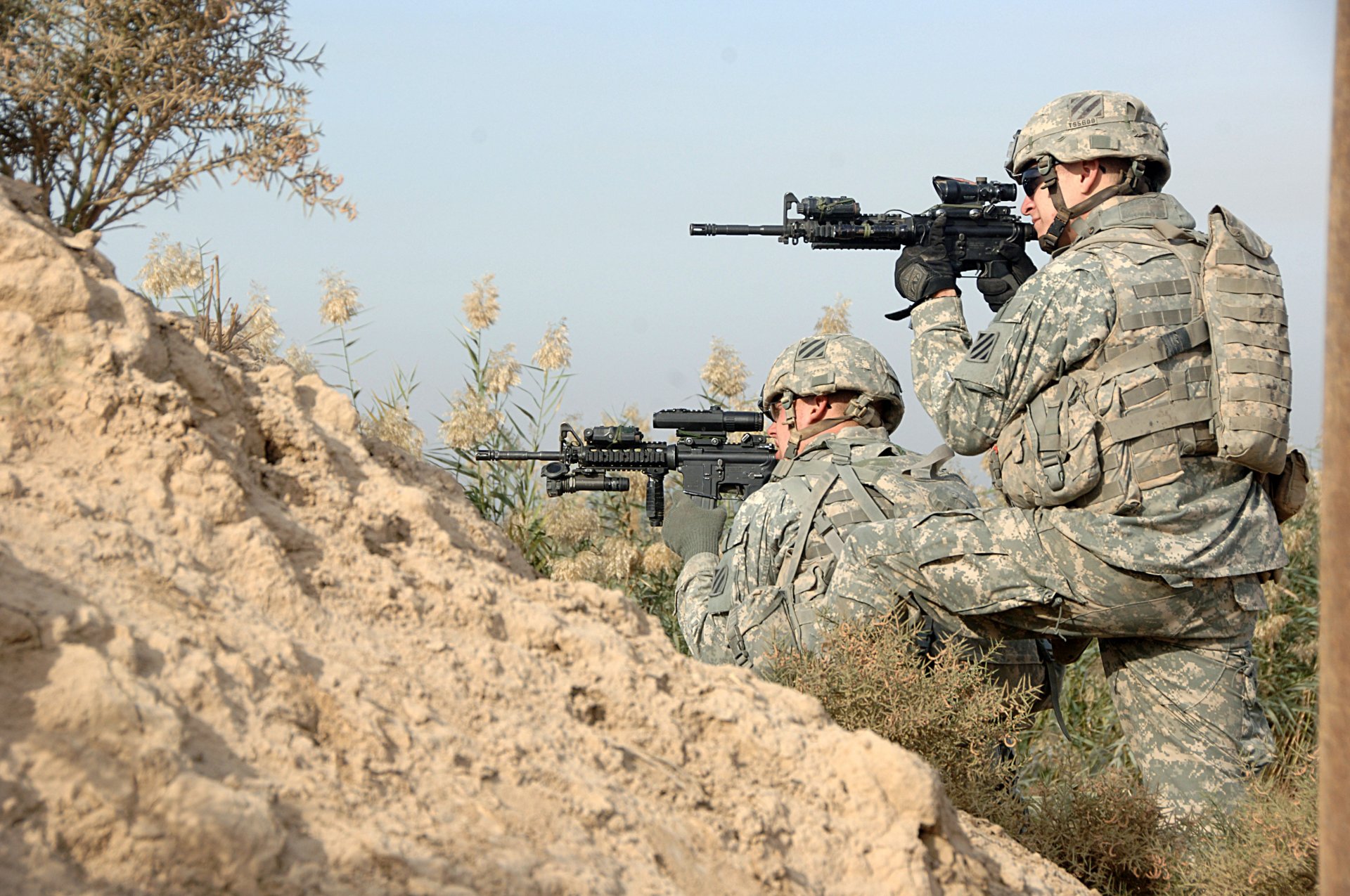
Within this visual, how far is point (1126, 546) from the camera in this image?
4012mm

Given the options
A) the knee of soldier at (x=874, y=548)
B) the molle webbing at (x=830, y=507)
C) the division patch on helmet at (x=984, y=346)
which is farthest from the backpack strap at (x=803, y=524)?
the division patch on helmet at (x=984, y=346)

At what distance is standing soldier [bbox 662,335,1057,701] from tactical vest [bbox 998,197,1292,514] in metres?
0.71

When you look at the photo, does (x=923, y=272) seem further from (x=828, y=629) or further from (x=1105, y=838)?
(x=1105, y=838)

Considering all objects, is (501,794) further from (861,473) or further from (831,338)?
(831,338)

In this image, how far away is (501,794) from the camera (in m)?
1.93

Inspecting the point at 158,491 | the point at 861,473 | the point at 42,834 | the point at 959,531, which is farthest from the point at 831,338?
the point at 42,834

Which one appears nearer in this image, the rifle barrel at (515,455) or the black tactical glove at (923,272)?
the black tactical glove at (923,272)

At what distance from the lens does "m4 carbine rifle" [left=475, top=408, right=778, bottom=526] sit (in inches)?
275

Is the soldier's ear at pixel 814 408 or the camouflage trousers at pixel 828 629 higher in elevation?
the soldier's ear at pixel 814 408

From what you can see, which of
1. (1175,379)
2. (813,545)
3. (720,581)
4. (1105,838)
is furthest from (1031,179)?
(1105,838)

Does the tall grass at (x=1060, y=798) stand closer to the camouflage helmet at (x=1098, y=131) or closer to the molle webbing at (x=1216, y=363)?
the molle webbing at (x=1216, y=363)

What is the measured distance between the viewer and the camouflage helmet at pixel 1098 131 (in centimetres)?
439

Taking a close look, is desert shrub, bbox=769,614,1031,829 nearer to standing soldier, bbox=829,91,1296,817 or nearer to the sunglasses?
standing soldier, bbox=829,91,1296,817

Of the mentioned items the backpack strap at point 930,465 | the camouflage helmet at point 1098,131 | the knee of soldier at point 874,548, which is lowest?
the knee of soldier at point 874,548
